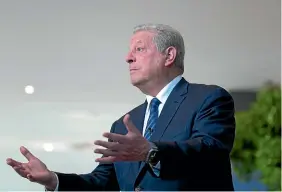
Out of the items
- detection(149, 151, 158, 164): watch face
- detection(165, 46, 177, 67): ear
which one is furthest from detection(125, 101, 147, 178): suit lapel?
detection(149, 151, 158, 164): watch face

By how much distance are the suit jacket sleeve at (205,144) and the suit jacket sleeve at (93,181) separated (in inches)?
9.5

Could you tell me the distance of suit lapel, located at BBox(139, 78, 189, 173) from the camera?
1001 mm

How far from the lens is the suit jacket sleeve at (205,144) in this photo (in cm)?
87

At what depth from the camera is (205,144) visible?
2.97 ft

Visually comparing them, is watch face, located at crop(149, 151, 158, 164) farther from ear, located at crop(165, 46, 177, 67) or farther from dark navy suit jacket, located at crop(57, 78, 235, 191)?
ear, located at crop(165, 46, 177, 67)

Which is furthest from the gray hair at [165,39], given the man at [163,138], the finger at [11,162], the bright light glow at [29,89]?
the bright light glow at [29,89]

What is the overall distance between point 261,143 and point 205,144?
49cm

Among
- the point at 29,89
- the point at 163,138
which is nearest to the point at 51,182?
the point at 163,138

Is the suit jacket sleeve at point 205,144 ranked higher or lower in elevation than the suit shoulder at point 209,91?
lower

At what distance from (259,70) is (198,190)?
76cm

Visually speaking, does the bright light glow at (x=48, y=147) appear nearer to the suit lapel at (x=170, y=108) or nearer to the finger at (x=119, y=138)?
the suit lapel at (x=170, y=108)

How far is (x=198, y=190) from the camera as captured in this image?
0.95 meters

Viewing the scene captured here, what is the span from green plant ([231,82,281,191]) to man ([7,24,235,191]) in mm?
345

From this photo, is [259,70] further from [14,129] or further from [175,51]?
[14,129]
